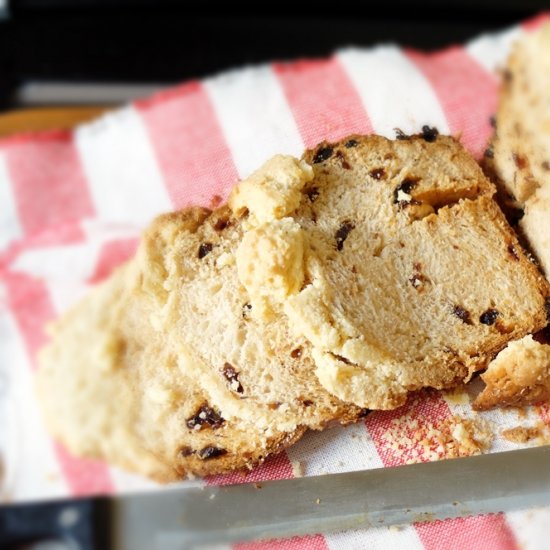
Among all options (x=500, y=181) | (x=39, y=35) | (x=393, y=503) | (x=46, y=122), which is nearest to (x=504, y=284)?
(x=500, y=181)

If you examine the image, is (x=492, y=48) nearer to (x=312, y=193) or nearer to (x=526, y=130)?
(x=526, y=130)

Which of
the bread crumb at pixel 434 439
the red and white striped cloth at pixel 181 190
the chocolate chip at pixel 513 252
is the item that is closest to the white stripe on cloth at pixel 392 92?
the red and white striped cloth at pixel 181 190

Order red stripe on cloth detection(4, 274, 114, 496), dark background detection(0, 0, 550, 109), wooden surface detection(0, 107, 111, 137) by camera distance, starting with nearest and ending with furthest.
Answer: red stripe on cloth detection(4, 274, 114, 496)
wooden surface detection(0, 107, 111, 137)
dark background detection(0, 0, 550, 109)

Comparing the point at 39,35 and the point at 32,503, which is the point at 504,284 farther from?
the point at 39,35

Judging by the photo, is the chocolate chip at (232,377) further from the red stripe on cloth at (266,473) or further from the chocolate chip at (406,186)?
the chocolate chip at (406,186)

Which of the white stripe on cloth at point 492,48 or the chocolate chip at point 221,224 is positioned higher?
the white stripe on cloth at point 492,48

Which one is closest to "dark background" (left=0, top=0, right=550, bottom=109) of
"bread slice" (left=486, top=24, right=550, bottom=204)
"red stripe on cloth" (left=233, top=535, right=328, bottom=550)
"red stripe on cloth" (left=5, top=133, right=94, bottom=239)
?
"red stripe on cloth" (left=5, top=133, right=94, bottom=239)

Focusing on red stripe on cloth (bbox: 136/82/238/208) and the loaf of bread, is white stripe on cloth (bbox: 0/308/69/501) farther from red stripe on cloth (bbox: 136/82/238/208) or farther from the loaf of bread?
red stripe on cloth (bbox: 136/82/238/208)
